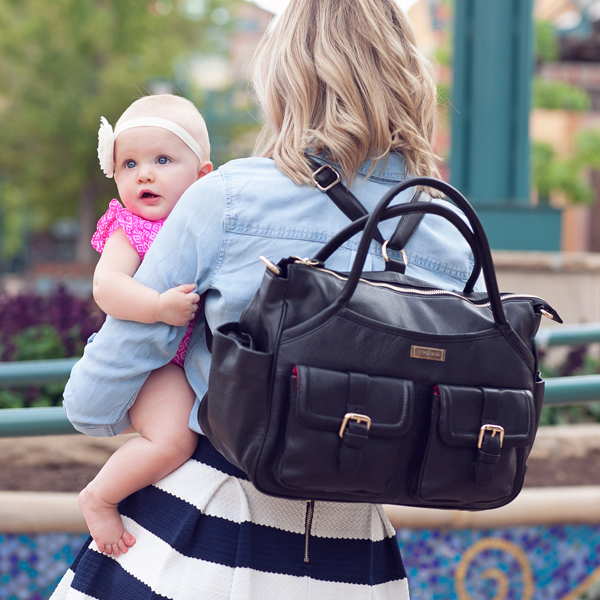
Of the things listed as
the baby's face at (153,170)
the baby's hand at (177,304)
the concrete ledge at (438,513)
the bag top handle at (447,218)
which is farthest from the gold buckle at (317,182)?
the concrete ledge at (438,513)

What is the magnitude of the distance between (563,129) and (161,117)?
22.7 meters

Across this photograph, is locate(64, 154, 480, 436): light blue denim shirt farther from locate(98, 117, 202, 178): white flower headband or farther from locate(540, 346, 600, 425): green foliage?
locate(540, 346, 600, 425): green foliage

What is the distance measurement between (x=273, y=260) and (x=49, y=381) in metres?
1.24

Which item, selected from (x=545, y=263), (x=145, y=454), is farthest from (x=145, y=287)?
(x=545, y=263)

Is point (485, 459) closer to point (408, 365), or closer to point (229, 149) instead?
point (408, 365)

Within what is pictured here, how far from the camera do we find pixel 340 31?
1.44 meters

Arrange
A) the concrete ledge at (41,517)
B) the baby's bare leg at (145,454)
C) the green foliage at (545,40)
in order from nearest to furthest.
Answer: the baby's bare leg at (145,454) → the concrete ledge at (41,517) → the green foliage at (545,40)

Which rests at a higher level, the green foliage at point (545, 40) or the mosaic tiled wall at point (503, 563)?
the green foliage at point (545, 40)

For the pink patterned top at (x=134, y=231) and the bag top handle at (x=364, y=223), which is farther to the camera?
the pink patterned top at (x=134, y=231)

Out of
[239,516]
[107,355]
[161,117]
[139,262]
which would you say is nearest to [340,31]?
[161,117]

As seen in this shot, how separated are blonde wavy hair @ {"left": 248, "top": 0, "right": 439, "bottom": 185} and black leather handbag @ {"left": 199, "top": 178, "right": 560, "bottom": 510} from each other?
190 millimetres

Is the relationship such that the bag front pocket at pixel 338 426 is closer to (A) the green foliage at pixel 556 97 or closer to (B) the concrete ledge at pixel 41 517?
(B) the concrete ledge at pixel 41 517

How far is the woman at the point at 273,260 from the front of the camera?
138cm

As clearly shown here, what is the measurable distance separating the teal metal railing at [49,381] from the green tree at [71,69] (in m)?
16.3
